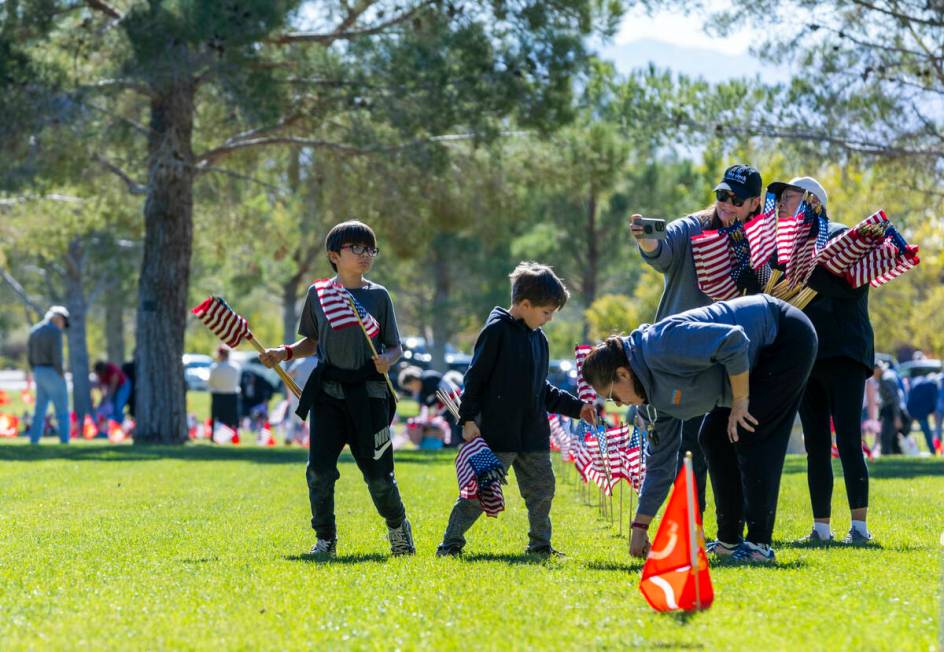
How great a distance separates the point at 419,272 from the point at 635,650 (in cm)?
4210

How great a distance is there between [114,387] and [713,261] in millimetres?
21918

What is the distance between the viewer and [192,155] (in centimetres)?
1989

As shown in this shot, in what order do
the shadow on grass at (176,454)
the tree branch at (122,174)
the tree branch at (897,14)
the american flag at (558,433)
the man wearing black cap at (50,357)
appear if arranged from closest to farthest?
1. the american flag at (558,433)
2. the shadow on grass at (176,454)
3. the tree branch at (897,14)
4. the man wearing black cap at (50,357)
5. the tree branch at (122,174)

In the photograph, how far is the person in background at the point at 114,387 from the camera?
27.3 metres

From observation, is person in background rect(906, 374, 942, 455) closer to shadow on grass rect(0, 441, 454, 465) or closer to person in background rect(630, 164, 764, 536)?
shadow on grass rect(0, 441, 454, 465)

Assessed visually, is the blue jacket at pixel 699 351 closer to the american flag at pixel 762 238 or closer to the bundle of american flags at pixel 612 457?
the american flag at pixel 762 238

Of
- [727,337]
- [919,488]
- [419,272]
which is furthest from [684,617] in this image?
[419,272]

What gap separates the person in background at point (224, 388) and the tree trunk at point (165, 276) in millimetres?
1952

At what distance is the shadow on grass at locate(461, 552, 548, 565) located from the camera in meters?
6.88

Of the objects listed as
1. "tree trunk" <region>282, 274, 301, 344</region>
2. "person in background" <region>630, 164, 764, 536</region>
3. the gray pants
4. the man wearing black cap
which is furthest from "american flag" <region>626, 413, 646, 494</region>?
"tree trunk" <region>282, 274, 301, 344</region>

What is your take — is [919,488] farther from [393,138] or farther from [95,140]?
[95,140]

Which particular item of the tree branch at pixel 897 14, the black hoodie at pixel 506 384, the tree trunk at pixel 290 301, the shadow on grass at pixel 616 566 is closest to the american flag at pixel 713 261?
the black hoodie at pixel 506 384

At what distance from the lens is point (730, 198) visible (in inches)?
295

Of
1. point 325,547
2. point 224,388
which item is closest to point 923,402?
point 224,388
